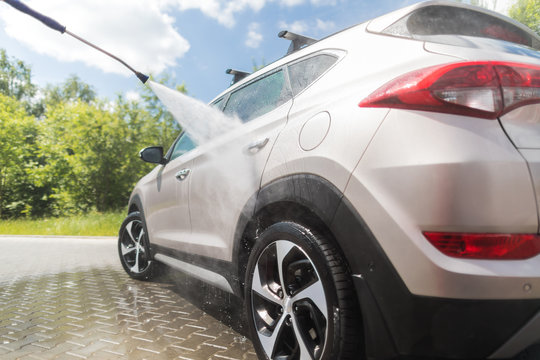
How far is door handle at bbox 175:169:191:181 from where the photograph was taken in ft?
10.7

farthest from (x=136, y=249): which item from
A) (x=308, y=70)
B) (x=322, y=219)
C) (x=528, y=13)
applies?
(x=528, y=13)

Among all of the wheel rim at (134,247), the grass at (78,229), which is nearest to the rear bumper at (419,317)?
the wheel rim at (134,247)

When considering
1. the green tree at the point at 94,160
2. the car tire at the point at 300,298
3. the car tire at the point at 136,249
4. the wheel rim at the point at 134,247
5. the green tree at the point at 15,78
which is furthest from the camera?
the green tree at the point at 15,78

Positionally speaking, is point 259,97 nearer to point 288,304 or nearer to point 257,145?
point 257,145

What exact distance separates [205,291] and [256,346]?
210cm

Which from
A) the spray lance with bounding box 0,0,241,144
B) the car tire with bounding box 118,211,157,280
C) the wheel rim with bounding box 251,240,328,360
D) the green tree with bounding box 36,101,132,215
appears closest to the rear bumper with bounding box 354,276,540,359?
the wheel rim with bounding box 251,240,328,360

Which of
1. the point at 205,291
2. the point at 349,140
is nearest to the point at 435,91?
the point at 349,140

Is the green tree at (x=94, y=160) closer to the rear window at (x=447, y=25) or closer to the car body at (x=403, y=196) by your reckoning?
the car body at (x=403, y=196)

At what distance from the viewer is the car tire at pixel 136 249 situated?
4383mm

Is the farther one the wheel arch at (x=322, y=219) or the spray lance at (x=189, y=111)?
the spray lance at (x=189, y=111)

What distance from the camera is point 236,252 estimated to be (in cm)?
244

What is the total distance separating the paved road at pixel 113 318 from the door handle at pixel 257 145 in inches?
50.4

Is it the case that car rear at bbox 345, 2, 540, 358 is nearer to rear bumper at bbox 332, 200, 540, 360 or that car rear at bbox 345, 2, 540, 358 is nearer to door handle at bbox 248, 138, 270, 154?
rear bumper at bbox 332, 200, 540, 360

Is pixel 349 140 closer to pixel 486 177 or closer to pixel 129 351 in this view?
pixel 486 177
